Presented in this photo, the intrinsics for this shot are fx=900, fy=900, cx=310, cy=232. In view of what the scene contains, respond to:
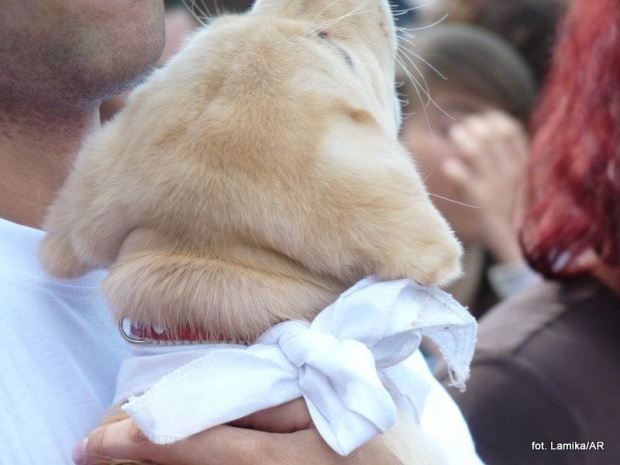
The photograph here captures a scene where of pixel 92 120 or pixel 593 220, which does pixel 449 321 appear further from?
pixel 593 220

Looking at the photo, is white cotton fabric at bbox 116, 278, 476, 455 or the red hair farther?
the red hair

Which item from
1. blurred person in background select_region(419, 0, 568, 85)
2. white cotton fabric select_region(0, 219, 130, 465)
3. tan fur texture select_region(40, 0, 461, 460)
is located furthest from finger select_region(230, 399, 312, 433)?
blurred person in background select_region(419, 0, 568, 85)

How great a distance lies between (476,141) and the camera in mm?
3420

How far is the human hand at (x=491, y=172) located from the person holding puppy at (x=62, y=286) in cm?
193

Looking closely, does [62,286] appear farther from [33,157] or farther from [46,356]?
[33,157]

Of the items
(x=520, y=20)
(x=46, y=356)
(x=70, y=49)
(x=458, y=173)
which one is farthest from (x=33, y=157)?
(x=520, y=20)

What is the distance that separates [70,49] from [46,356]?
49 centimetres

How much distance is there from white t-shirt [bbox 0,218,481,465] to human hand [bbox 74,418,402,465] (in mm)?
79

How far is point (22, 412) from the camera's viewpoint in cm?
124

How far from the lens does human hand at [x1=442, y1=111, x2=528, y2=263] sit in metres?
3.38

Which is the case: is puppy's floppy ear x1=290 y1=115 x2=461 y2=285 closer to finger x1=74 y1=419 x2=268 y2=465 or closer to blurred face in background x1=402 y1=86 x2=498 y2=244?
finger x1=74 y1=419 x2=268 y2=465

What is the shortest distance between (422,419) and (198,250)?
494 mm

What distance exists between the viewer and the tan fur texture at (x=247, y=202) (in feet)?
3.94

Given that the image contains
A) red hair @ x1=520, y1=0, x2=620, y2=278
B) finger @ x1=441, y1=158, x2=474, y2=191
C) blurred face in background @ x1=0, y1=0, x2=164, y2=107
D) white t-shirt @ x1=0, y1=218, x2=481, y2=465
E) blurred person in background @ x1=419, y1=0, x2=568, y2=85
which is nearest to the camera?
white t-shirt @ x1=0, y1=218, x2=481, y2=465
